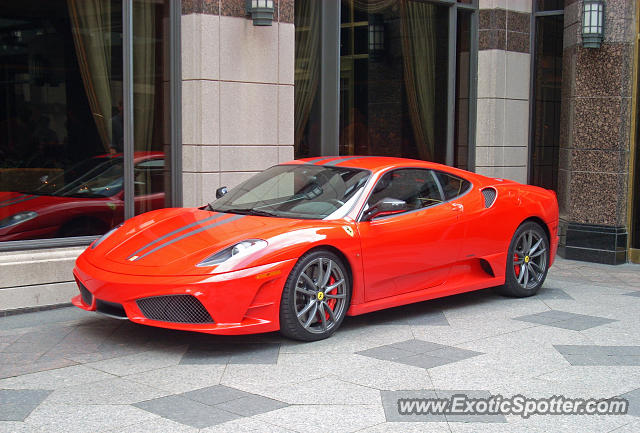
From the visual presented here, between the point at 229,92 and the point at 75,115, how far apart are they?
6.05 ft

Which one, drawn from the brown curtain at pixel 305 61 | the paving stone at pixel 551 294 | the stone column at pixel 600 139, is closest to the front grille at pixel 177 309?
the paving stone at pixel 551 294

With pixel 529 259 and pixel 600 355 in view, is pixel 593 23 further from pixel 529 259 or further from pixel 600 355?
pixel 600 355

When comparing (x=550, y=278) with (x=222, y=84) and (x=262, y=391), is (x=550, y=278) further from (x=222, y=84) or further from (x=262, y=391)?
(x=262, y=391)

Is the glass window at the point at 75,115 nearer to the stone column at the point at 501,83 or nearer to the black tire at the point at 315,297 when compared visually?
the black tire at the point at 315,297

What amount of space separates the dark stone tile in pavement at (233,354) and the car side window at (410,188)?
5.00ft

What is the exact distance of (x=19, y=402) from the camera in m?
4.78

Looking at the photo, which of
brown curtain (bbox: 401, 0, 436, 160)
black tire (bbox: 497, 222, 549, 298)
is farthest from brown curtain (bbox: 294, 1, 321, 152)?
black tire (bbox: 497, 222, 549, 298)

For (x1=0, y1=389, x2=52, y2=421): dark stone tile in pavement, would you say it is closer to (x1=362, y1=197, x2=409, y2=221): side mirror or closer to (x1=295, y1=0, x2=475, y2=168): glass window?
(x1=362, y1=197, x2=409, y2=221): side mirror

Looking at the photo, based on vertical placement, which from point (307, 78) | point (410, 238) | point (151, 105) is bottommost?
point (410, 238)

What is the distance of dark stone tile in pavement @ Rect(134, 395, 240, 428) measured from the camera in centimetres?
443

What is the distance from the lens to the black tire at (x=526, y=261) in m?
7.95

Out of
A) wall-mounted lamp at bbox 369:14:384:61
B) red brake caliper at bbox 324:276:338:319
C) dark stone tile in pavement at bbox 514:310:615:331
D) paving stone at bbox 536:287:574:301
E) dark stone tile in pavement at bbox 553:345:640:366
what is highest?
wall-mounted lamp at bbox 369:14:384:61

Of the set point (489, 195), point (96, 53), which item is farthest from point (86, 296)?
point (489, 195)

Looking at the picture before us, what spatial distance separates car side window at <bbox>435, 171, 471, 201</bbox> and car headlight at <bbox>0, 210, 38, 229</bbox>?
3.83 meters
